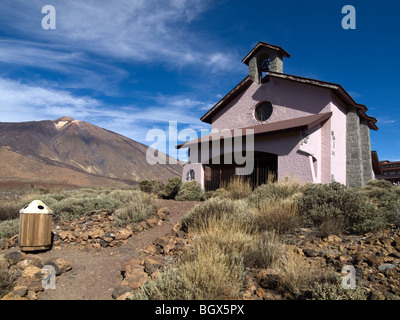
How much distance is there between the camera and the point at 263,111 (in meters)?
17.8

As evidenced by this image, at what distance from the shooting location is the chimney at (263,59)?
17.5 metres

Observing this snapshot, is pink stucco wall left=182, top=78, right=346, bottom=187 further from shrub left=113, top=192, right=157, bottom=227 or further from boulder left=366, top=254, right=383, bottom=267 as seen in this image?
boulder left=366, top=254, right=383, bottom=267

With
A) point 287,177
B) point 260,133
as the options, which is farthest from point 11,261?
point 260,133

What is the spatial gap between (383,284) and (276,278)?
4.75 ft

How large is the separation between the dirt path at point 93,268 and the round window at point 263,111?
10729 millimetres

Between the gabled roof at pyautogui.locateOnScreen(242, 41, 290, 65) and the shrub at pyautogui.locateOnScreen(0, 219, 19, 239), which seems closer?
the shrub at pyautogui.locateOnScreen(0, 219, 19, 239)

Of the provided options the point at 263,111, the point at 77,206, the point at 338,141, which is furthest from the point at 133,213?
the point at 338,141

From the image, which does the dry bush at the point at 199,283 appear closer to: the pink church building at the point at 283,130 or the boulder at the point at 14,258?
the boulder at the point at 14,258

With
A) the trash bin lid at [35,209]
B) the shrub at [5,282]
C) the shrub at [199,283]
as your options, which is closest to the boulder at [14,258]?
the shrub at [5,282]

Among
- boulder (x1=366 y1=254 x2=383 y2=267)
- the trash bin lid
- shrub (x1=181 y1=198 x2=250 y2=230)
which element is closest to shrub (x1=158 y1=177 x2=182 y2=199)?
shrub (x1=181 y1=198 x2=250 y2=230)

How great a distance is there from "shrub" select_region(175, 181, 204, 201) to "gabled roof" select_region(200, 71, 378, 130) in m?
5.82

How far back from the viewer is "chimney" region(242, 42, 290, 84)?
17484 mm

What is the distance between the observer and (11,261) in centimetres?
625
